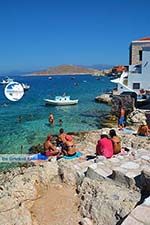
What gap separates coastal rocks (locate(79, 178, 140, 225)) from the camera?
27.1ft

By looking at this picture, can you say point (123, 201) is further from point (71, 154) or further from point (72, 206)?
point (71, 154)

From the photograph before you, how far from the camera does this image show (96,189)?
9.44m

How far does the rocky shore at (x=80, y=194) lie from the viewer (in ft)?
27.6

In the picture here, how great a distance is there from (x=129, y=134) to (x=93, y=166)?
35.0ft

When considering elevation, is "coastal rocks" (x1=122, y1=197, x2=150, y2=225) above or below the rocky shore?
above

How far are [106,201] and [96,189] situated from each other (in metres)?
0.76

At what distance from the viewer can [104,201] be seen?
8.75m

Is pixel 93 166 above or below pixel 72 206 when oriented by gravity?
above

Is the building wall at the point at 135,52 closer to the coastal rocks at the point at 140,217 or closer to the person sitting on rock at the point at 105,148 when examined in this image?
the person sitting on rock at the point at 105,148

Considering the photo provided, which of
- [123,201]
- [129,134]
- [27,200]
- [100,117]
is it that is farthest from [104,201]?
[100,117]

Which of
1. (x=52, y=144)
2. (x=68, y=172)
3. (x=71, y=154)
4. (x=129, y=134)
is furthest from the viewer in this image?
(x=129, y=134)

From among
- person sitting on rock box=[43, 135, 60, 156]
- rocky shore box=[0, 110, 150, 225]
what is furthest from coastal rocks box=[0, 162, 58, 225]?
person sitting on rock box=[43, 135, 60, 156]

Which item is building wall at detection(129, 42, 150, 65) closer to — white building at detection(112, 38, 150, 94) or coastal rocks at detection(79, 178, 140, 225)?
white building at detection(112, 38, 150, 94)

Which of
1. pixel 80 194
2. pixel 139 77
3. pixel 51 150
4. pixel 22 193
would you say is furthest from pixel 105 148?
pixel 139 77
